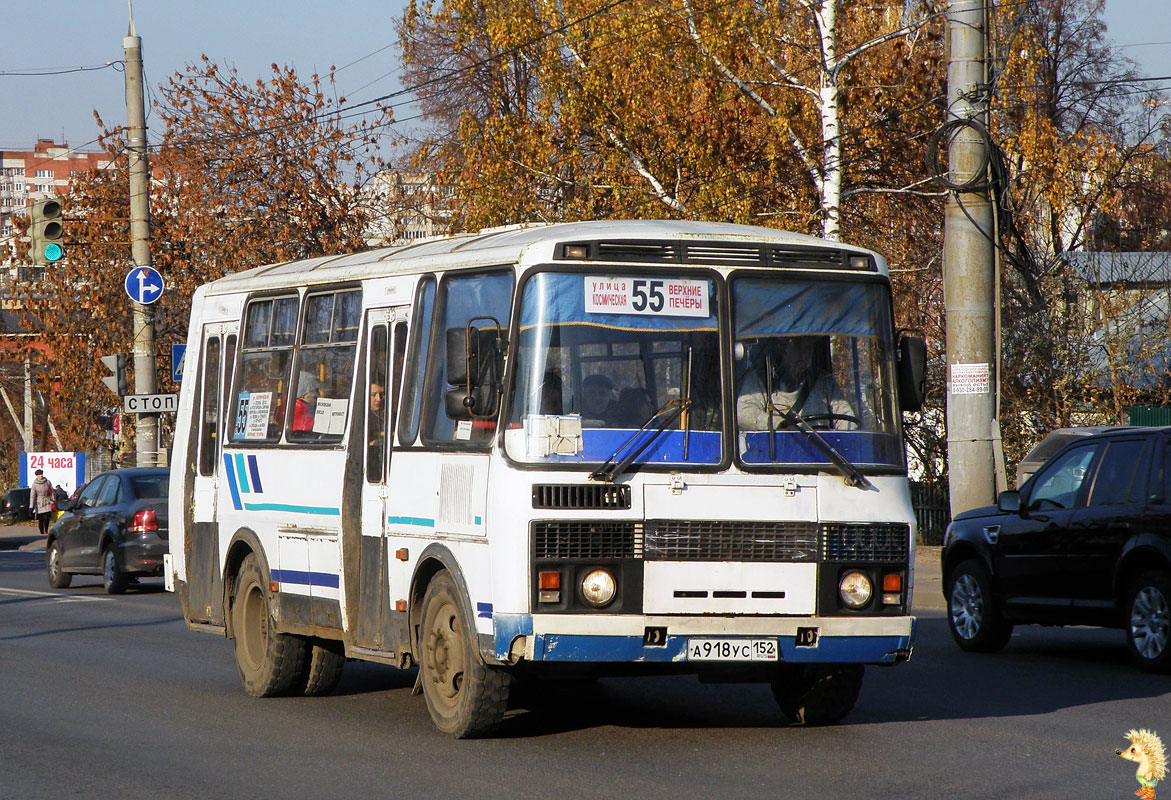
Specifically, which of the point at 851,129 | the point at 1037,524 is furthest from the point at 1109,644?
the point at 851,129

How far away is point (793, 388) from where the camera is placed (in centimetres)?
870

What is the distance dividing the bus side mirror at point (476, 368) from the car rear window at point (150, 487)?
540 inches

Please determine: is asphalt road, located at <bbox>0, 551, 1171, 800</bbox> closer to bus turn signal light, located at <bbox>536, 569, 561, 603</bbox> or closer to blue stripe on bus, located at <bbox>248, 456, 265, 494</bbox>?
bus turn signal light, located at <bbox>536, 569, 561, 603</bbox>

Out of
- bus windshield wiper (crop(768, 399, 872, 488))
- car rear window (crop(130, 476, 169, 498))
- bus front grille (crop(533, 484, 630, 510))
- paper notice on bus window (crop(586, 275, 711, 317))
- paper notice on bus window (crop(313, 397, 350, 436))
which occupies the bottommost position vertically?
car rear window (crop(130, 476, 169, 498))

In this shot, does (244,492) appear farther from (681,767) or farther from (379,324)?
(681,767)

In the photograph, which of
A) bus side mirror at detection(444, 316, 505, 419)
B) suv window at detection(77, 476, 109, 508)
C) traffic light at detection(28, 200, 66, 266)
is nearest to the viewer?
bus side mirror at detection(444, 316, 505, 419)

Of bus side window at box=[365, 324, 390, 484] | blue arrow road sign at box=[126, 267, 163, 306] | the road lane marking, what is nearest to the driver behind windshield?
bus side window at box=[365, 324, 390, 484]

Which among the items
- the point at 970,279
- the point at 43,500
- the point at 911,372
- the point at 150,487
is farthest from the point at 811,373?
the point at 43,500

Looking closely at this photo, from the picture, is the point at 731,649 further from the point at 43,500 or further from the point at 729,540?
the point at 43,500

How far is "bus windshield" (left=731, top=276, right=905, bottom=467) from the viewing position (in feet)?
28.3

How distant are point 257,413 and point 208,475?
35.8 inches

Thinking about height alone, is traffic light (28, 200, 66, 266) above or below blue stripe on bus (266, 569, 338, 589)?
above

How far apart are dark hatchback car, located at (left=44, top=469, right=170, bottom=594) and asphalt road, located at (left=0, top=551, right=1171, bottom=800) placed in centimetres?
744

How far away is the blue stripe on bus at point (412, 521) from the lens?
9094 mm
